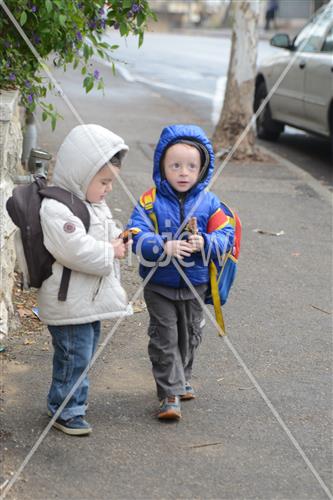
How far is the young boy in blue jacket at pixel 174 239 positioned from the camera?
4.45 metres

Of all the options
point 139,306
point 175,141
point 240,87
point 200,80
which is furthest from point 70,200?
point 200,80

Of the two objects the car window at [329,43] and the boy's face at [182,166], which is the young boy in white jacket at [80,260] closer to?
the boy's face at [182,166]

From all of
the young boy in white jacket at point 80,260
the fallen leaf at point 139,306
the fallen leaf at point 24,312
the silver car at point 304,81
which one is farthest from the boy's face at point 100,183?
the silver car at point 304,81

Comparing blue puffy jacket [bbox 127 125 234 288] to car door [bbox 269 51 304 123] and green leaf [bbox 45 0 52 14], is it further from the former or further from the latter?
car door [bbox 269 51 304 123]

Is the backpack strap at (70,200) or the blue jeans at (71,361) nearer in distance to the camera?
the backpack strap at (70,200)

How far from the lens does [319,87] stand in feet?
35.5

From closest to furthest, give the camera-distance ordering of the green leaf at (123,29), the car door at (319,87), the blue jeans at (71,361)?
the blue jeans at (71,361) → the green leaf at (123,29) → the car door at (319,87)

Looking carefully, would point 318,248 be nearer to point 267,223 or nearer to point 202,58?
point 267,223

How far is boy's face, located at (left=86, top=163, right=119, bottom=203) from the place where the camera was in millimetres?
4145

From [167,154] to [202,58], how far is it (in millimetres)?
21876

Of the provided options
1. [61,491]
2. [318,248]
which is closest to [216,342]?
[61,491]

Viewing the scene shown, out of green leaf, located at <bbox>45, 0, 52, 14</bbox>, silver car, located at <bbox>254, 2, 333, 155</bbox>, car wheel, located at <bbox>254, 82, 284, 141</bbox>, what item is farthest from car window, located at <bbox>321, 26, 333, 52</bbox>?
green leaf, located at <bbox>45, 0, 52, 14</bbox>

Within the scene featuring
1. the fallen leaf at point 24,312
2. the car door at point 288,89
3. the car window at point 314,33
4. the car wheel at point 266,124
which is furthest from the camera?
the car wheel at point 266,124

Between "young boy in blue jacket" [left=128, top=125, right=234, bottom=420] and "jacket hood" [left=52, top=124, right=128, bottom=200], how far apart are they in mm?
410
